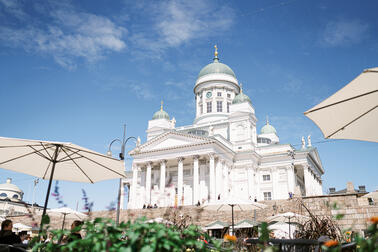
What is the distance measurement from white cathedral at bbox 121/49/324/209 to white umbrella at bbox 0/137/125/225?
28.3 m

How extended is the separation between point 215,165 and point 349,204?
22321mm

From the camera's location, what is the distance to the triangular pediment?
3959 centimetres

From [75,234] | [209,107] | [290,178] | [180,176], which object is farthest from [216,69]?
[75,234]

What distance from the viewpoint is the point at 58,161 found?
8297 millimetres

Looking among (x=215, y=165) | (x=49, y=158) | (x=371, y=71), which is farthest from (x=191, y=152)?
(x=371, y=71)

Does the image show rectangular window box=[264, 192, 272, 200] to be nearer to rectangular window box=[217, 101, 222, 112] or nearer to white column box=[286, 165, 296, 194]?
white column box=[286, 165, 296, 194]

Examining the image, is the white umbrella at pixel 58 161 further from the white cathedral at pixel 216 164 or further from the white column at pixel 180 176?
the white column at pixel 180 176

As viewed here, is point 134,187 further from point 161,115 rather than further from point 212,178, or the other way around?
point 161,115

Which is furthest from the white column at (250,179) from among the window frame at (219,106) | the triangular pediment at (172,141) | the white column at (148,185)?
the window frame at (219,106)

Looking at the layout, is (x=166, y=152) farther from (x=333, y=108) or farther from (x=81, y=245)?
(x=81, y=245)

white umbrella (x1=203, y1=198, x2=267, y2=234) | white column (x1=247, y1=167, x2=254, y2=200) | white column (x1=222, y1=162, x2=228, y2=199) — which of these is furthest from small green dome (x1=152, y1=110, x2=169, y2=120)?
white umbrella (x1=203, y1=198, x2=267, y2=234)

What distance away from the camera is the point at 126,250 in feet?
8.61

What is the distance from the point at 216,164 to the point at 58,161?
3270 centimetres

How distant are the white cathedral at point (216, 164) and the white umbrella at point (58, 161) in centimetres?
2825
